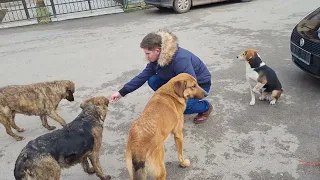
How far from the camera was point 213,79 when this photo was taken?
6.39 m

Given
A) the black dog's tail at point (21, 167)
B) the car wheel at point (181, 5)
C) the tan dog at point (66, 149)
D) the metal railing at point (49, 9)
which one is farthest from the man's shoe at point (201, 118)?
the metal railing at point (49, 9)

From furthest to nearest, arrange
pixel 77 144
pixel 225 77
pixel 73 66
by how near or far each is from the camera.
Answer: pixel 73 66, pixel 225 77, pixel 77 144

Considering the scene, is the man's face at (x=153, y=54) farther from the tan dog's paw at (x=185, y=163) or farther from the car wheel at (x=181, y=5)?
the car wheel at (x=181, y=5)

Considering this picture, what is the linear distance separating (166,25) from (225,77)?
480 cm

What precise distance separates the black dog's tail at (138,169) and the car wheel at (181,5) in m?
9.80

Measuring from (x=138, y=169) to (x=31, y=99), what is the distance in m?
2.58

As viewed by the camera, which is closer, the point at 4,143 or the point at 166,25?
the point at 4,143

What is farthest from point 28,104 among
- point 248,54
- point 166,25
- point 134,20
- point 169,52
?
point 134,20

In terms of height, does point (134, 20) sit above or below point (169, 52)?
below

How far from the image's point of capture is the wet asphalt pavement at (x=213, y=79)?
4094mm

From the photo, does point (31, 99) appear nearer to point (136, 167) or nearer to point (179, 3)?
point (136, 167)

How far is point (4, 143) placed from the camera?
195 inches

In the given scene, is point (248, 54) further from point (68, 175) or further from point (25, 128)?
point (25, 128)

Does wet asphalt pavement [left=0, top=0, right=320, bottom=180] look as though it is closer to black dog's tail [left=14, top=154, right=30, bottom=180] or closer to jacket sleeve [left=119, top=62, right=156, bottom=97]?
jacket sleeve [left=119, top=62, right=156, bottom=97]
